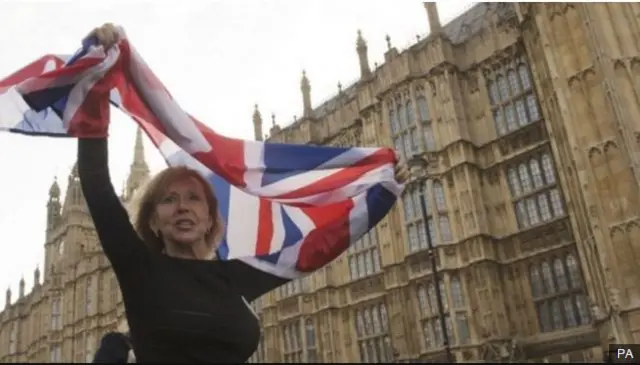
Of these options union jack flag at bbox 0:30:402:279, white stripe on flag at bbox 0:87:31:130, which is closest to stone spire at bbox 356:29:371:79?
union jack flag at bbox 0:30:402:279

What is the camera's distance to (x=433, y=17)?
24375 mm

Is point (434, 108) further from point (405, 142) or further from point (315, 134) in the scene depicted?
point (315, 134)

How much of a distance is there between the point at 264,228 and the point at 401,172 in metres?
1.03

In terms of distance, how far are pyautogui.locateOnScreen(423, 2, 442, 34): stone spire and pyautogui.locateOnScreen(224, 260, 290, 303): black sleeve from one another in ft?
74.2

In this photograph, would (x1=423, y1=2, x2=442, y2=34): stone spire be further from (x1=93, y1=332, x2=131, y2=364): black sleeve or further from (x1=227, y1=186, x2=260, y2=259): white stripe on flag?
(x1=93, y1=332, x2=131, y2=364): black sleeve

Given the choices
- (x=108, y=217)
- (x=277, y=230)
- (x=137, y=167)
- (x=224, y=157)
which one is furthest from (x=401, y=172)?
(x=137, y=167)

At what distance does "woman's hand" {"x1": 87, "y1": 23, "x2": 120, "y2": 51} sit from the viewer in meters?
2.62

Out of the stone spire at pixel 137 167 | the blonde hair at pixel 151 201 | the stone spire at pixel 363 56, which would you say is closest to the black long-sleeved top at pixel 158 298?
the blonde hair at pixel 151 201

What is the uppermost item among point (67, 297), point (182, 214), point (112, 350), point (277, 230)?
point (67, 297)

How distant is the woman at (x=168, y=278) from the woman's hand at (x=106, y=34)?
2.00ft

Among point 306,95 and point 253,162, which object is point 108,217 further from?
point 306,95

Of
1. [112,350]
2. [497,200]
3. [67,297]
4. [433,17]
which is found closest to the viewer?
[112,350]

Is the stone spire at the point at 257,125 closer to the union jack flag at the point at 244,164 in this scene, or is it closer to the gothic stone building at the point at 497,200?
the gothic stone building at the point at 497,200

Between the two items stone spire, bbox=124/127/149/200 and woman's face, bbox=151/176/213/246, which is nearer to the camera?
woman's face, bbox=151/176/213/246
